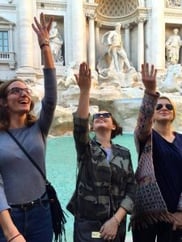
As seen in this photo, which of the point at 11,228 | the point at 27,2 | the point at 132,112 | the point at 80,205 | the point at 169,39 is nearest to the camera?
the point at 11,228

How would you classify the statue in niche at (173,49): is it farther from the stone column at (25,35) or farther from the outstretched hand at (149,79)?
the outstretched hand at (149,79)

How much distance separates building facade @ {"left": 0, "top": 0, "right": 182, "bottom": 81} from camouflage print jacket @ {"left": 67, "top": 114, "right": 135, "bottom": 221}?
17774 mm

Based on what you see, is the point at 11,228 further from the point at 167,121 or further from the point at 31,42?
the point at 31,42

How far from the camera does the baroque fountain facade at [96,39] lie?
66.0 feet

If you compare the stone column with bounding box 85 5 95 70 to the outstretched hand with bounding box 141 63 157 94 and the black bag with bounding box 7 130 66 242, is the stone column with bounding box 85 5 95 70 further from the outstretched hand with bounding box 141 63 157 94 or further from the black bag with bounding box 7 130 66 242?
the black bag with bounding box 7 130 66 242

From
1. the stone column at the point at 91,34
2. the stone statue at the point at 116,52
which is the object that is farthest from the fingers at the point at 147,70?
the stone column at the point at 91,34

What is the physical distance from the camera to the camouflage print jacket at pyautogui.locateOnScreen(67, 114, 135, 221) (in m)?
2.20

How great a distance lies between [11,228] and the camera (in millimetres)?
1745

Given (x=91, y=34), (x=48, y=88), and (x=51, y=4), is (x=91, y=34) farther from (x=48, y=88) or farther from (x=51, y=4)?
(x=48, y=88)

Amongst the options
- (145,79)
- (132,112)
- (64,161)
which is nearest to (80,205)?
(145,79)

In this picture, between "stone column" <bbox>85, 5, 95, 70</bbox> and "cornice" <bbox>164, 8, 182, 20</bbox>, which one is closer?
"stone column" <bbox>85, 5, 95, 70</bbox>

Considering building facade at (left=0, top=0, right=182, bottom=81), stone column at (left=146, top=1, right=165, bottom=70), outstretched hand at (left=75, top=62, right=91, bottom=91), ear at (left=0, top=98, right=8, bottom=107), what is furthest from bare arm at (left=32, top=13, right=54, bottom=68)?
stone column at (left=146, top=1, right=165, bottom=70)

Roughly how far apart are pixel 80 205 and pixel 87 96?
652 millimetres

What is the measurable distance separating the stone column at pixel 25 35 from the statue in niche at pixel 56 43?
1277 mm
